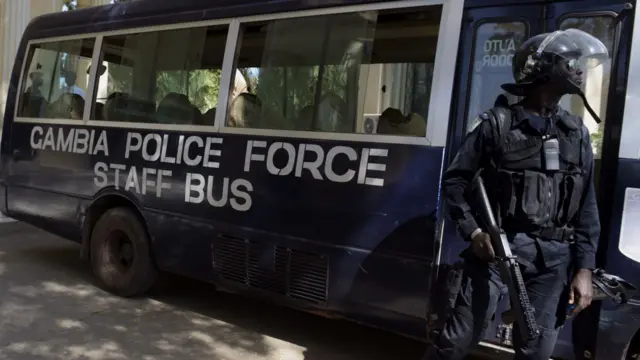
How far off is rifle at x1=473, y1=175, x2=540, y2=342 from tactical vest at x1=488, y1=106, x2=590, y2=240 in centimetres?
9

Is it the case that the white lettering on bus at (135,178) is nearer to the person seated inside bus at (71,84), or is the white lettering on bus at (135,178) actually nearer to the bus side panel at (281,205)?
the bus side panel at (281,205)

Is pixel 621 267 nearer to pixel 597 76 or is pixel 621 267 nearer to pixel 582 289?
pixel 582 289

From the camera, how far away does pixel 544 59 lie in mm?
2697

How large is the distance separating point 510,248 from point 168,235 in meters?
2.95

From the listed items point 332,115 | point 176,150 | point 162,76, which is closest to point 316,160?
point 332,115

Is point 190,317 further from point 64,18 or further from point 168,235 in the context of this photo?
point 64,18

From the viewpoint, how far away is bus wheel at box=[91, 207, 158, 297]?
5141 mm

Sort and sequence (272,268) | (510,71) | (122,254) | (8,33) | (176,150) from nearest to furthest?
(510,71)
(272,268)
(176,150)
(122,254)
(8,33)

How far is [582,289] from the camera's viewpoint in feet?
8.96

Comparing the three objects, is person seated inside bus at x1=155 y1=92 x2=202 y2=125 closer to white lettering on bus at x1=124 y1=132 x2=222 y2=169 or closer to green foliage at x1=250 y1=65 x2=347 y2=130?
white lettering on bus at x1=124 y1=132 x2=222 y2=169

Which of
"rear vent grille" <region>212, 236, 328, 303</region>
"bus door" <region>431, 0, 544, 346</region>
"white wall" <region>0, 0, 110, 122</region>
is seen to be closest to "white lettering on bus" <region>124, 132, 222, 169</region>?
"rear vent grille" <region>212, 236, 328, 303</region>

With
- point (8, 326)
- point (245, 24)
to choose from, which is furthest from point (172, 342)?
point (245, 24)

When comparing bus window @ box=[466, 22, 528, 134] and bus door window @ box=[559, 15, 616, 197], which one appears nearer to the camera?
bus door window @ box=[559, 15, 616, 197]

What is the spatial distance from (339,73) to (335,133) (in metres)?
0.43
